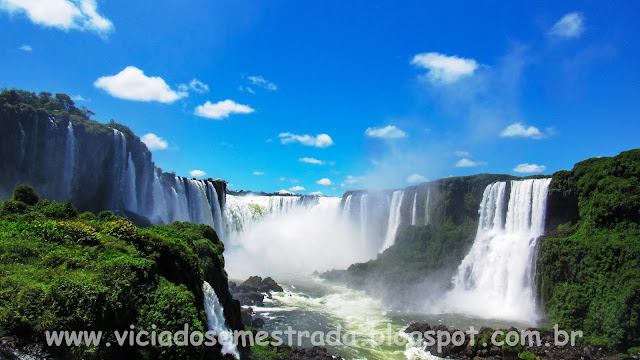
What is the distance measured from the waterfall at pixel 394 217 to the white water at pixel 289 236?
6353mm

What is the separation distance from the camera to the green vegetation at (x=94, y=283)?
24.2ft

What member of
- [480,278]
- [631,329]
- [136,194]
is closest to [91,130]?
[136,194]

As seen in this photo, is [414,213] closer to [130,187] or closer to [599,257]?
[599,257]

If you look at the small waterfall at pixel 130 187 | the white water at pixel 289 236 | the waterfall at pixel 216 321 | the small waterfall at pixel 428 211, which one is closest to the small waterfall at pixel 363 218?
the white water at pixel 289 236

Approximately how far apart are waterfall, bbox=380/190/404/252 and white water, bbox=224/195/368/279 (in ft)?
20.8

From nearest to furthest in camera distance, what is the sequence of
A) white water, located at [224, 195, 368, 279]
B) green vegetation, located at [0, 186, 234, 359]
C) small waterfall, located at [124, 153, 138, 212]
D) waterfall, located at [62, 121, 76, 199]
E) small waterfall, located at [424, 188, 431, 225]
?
green vegetation, located at [0, 186, 234, 359] → waterfall, located at [62, 121, 76, 199] → small waterfall, located at [124, 153, 138, 212] → small waterfall, located at [424, 188, 431, 225] → white water, located at [224, 195, 368, 279]

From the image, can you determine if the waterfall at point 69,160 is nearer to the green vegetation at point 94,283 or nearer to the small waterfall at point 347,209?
the green vegetation at point 94,283

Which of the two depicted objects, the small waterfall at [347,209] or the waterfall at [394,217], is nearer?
the waterfall at [394,217]

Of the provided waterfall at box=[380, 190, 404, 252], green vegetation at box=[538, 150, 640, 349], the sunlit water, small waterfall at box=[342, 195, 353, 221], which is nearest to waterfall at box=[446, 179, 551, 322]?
green vegetation at box=[538, 150, 640, 349]

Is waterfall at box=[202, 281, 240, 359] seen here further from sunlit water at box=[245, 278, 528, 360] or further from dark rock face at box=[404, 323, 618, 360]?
dark rock face at box=[404, 323, 618, 360]

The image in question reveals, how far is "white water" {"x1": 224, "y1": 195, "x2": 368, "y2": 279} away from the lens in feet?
167

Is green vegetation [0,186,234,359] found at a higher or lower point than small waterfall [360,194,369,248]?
lower

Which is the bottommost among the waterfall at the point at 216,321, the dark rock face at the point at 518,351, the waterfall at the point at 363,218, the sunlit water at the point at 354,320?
the sunlit water at the point at 354,320

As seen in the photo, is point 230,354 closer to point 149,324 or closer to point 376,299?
point 149,324
